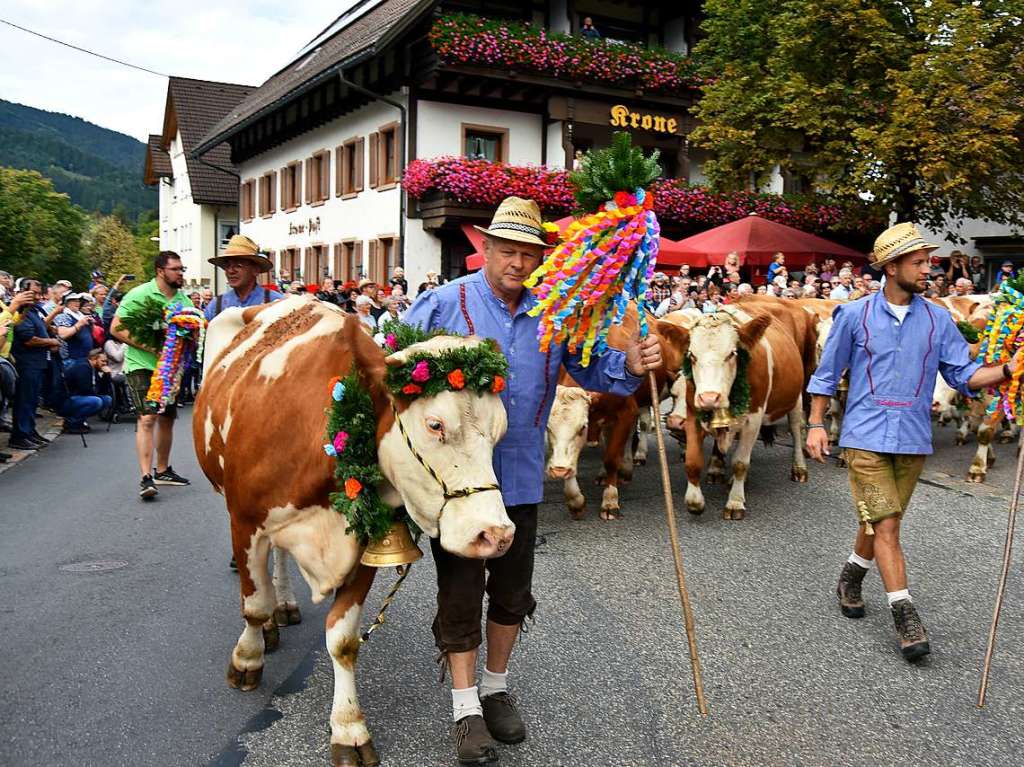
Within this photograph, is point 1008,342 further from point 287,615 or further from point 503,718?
point 287,615

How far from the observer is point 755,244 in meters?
18.7

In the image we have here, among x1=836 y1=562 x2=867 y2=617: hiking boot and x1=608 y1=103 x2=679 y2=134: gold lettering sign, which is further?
x1=608 y1=103 x2=679 y2=134: gold lettering sign

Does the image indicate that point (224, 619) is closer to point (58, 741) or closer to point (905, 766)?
point (58, 741)

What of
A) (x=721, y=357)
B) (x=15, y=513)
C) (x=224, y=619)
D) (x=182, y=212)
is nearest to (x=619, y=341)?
(x=721, y=357)

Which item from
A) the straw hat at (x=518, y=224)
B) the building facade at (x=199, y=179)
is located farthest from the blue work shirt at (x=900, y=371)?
the building facade at (x=199, y=179)

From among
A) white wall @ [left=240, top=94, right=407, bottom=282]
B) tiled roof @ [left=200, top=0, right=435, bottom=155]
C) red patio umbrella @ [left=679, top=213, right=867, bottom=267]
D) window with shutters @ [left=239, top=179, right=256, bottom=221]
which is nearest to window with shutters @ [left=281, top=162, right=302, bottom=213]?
white wall @ [left=240, top=94, right=407, bottom=282]

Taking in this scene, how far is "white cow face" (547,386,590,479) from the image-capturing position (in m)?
7.37

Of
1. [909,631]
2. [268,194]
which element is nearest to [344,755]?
[909,631]

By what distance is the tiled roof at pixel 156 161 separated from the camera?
2202 inches

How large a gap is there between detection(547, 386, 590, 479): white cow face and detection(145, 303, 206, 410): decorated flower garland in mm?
2896

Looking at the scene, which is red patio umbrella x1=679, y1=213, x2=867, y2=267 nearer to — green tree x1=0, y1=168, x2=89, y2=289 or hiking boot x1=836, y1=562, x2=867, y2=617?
hiking boot x1=836, y1=562, x2=867, y2=617

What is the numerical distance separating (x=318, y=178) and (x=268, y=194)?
6003 mm

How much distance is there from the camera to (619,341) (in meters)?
6.95

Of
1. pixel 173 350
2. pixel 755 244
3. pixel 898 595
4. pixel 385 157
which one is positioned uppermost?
pixel 385 157
